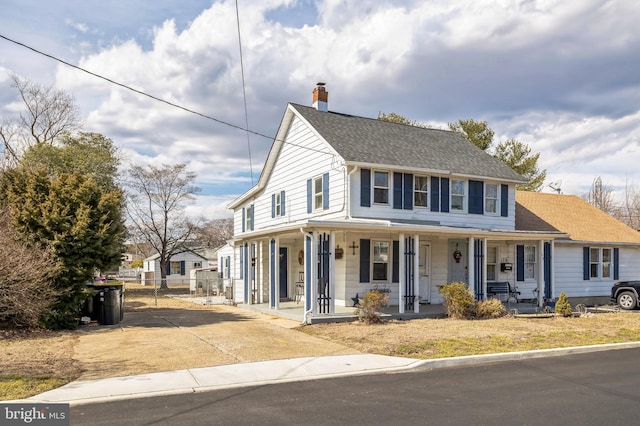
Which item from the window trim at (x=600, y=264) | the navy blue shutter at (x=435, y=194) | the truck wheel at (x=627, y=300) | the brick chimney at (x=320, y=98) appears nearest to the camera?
the navy blue shutter at (x=435, y=194)

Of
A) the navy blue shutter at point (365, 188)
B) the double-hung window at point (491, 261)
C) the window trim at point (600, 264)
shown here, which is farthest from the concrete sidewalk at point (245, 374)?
the window trim at point (600, 264)

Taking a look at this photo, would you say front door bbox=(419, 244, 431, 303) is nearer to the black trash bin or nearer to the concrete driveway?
the concrete driveway

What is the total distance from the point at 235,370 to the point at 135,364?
1.87 metres

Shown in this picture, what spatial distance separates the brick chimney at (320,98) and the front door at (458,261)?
7529mm

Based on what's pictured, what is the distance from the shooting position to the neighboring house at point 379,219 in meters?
15.8

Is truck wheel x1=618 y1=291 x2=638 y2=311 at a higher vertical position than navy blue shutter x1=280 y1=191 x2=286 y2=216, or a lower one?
lower

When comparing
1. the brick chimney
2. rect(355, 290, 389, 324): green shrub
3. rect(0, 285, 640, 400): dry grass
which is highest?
the brick chimney

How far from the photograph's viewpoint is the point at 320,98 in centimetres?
2117

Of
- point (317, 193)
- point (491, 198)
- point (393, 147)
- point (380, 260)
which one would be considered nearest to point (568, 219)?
point (491, 198)

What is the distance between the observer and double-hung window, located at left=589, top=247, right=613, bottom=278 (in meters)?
22.4

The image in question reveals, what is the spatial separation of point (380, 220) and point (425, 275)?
379 centimetres

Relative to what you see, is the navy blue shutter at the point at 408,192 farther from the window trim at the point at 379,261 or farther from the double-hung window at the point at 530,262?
the double-hung window at the point at 530,262

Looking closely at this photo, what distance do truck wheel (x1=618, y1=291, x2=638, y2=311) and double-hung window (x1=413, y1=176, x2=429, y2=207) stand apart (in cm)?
873

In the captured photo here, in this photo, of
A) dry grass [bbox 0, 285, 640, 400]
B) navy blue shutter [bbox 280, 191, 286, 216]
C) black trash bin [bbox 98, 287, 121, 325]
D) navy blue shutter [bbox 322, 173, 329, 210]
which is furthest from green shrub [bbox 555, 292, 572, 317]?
black trash bin [bbox 98, 287, 121, 325]
